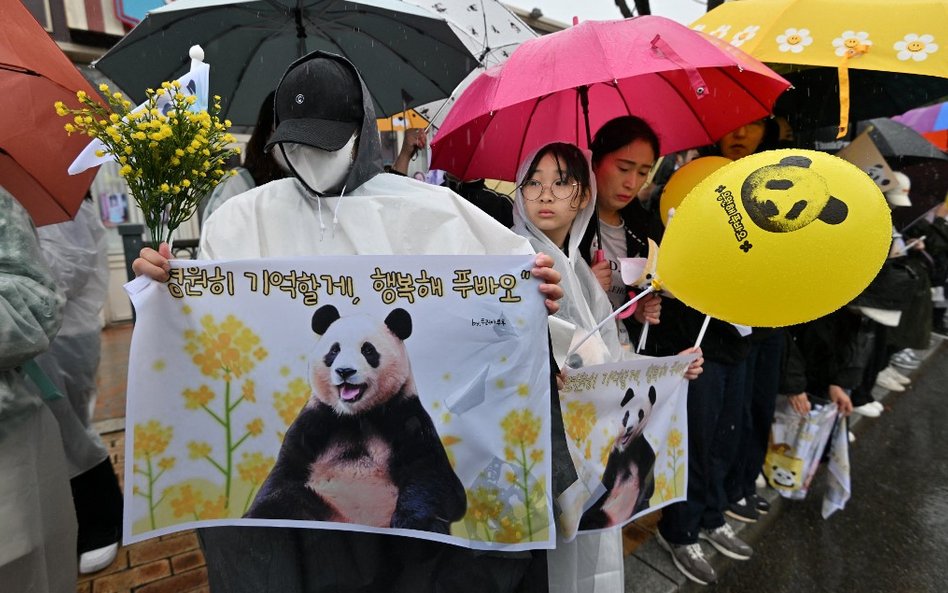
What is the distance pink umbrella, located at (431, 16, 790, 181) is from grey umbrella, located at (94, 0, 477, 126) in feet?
2.23

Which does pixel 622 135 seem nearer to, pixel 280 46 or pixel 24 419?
pixel 280 46

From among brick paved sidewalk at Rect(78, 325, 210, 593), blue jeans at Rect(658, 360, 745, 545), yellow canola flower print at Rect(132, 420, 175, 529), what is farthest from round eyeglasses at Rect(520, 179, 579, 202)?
brick paved sidewalk at Rect(78, 325, 210, 593)

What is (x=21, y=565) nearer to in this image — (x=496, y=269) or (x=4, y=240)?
(x=4, y=240)

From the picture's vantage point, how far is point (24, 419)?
162cm

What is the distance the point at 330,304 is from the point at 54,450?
1253mm

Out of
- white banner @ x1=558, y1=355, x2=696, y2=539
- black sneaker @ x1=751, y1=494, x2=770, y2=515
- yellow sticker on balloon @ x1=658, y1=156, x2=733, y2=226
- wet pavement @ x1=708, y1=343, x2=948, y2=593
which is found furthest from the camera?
black sneaker @ x1=751, y1=494, x2=770, y2=515

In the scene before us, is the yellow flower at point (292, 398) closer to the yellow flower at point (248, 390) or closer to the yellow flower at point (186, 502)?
the yellow flower at point (248, 390)

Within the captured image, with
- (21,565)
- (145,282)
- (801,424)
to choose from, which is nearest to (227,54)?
(145,282)

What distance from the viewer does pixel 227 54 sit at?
2.83 m

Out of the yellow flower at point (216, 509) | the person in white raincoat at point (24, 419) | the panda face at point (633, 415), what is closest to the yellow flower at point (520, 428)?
the panda face at point (633, 415)

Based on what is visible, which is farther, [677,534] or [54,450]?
[677,534]

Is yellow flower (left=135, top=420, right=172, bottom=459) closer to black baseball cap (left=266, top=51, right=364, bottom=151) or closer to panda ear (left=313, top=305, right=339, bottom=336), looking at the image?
→ panda ear (left=313, top=305, right=339, bottom=336)

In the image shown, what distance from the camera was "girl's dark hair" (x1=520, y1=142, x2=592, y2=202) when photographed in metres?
1.99

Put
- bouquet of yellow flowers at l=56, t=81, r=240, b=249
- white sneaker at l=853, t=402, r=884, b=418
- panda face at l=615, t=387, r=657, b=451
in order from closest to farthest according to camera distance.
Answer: bouquet of yellow flowers at l=56, t=81, r=240, b=249, panda face at l=615, t=387, r=657, b=451, white sneaker at l=853, t=402, r=884, b=418
